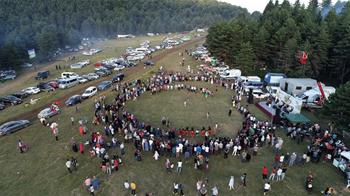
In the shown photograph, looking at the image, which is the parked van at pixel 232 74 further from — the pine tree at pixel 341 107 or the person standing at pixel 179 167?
the person standing at pixel 179 167

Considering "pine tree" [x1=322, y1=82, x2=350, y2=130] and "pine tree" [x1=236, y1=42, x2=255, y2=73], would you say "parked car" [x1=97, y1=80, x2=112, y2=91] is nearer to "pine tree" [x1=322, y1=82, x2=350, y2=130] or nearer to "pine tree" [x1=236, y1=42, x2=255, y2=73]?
"pine tree" [x1=236, y1=42, x2=255, y2=73]

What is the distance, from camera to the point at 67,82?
4966 cm

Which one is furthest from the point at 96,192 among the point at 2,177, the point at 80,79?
the point at 80,79

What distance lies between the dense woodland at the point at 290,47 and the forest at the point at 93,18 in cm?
5510

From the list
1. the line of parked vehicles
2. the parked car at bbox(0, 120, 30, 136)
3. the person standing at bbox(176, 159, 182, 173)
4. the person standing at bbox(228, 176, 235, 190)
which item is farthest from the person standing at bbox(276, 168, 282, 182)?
the parked car at bbox(0, 120, 30, 136)

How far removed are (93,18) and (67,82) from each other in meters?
101

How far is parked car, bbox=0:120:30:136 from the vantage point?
3141 cm

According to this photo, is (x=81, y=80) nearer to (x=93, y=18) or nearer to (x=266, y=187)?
(x=266, y=187)

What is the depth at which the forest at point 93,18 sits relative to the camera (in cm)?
10738

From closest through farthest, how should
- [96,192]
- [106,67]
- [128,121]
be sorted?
[96,192]
[128,121]
[106,67]

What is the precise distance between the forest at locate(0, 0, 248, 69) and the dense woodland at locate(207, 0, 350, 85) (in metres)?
55.1

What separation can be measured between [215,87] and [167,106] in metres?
11.3

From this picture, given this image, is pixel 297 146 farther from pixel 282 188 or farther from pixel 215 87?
pixel 215 87

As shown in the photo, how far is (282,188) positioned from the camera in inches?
851
